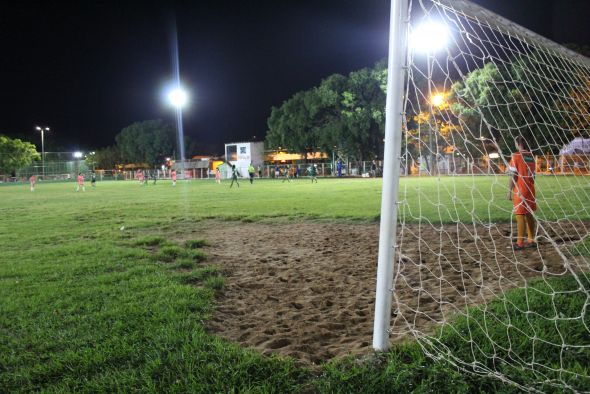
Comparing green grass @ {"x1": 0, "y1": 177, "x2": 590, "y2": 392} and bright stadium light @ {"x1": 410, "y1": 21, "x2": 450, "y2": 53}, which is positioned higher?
bright stadium light @ {"x1": 410, "y1": 21, "x2": 450, "y2": 53}

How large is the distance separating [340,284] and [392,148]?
240cm

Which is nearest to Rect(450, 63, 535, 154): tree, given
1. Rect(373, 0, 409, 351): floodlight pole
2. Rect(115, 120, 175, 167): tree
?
Rect(373, 0, 409, 351): floodlight pole

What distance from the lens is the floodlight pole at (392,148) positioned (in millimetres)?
2846

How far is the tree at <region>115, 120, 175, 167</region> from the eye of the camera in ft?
270

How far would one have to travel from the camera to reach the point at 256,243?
7652 millimetres

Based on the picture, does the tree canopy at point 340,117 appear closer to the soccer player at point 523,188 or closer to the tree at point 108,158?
the soccer player at point 523,188

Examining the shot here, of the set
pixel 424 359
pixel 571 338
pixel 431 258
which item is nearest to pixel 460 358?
pixel 424 359

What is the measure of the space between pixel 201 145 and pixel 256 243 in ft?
307

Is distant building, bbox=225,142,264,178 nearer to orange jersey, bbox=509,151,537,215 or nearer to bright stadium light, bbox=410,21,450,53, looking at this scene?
orange jersey, bbox=509,151,537,215

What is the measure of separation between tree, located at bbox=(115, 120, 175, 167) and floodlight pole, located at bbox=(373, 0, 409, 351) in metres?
83.6

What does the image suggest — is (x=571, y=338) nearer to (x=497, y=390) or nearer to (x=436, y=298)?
(x=497, y=390)

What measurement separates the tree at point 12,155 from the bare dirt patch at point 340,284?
2548 inches

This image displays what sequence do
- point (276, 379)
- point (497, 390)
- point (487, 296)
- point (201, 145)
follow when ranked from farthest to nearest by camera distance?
point (201, 145) < point (487, 296) < point (276, 379) < point (497, 390)

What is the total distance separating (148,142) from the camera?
272 feet
